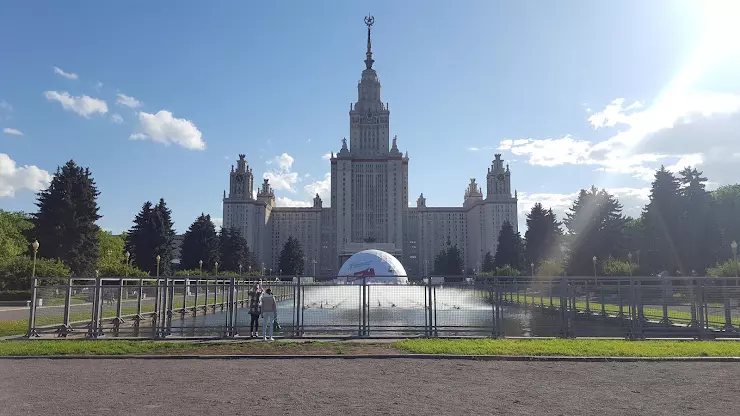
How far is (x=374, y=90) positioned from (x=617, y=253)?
115 meters

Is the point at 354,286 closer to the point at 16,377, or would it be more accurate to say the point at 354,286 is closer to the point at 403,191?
the point at 16,377

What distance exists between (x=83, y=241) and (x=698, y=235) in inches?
2598

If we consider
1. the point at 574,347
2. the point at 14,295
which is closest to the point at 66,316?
the point at 574,347

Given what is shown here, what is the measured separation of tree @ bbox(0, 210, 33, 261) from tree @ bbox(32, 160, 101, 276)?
324cm

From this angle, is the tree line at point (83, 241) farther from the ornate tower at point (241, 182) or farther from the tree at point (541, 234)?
the ornate tower at point (241, 182)

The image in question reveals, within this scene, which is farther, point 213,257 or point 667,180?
point 213,257

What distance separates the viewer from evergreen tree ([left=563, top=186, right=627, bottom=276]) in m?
64.3

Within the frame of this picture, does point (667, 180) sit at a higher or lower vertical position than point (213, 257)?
higher

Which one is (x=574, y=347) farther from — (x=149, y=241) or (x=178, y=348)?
(x=149, y=241)

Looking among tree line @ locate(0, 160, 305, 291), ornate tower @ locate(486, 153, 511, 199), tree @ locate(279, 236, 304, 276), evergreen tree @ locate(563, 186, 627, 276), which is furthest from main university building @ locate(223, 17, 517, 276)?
evergreen tree @ locate(563, 186, 627, 276)

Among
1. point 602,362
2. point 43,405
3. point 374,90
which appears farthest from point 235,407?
point 374,90

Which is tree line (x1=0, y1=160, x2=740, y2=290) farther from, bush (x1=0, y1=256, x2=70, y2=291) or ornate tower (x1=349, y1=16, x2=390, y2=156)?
ornate tower (x1=349, y1=16, x2=390, y2=156)

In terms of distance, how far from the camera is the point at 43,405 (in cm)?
849

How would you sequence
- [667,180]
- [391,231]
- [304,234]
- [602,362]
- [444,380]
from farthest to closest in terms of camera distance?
[304,234]
[391,231]
[667,180]
[602,362]
[444,380]
